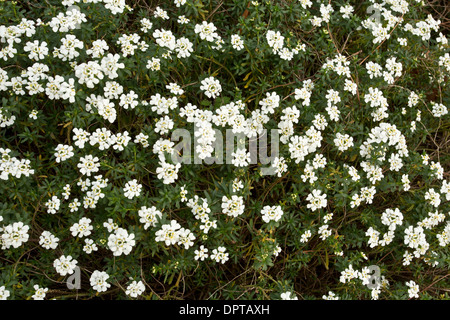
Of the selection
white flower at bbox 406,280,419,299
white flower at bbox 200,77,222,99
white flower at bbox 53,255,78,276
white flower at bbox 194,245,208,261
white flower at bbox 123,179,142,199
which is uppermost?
white flower at bbox 200,77,222,99

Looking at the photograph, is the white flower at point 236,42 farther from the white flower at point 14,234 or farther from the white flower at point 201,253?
the white flower at point 14,234

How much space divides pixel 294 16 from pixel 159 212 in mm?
2141

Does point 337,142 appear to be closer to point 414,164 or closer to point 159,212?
point 414,164

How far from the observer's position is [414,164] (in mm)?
3270

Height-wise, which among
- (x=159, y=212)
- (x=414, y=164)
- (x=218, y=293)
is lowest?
(x=218, y=293)

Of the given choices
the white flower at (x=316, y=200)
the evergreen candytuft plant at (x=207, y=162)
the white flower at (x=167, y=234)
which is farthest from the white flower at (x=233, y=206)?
the white flower at (x=316, y=200)

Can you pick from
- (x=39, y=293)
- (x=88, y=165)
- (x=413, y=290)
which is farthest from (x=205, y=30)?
(x=413, y=290)

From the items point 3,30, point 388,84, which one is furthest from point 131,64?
point 388,84

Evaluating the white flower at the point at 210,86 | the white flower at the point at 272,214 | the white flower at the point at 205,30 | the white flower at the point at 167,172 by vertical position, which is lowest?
the white flower at the point at 272,214

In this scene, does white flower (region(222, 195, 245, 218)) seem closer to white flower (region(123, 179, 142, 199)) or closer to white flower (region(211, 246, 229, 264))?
white flower (region(211, 246, 229, 264))

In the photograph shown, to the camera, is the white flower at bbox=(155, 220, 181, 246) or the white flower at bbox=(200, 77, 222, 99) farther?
the white flower at bbox=(200, 77, 222, 99)

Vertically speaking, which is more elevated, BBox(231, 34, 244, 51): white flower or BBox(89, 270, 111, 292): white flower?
BBox(231, 34, 244, 51): white flower

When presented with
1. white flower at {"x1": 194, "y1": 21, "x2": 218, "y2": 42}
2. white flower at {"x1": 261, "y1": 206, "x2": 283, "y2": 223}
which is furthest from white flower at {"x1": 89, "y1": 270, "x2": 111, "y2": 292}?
white flower at {"x1": 194, "y1": 21, "x2": 218, "y2": 42}

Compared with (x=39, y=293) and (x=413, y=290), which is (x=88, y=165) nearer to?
(x=39, y=293)
